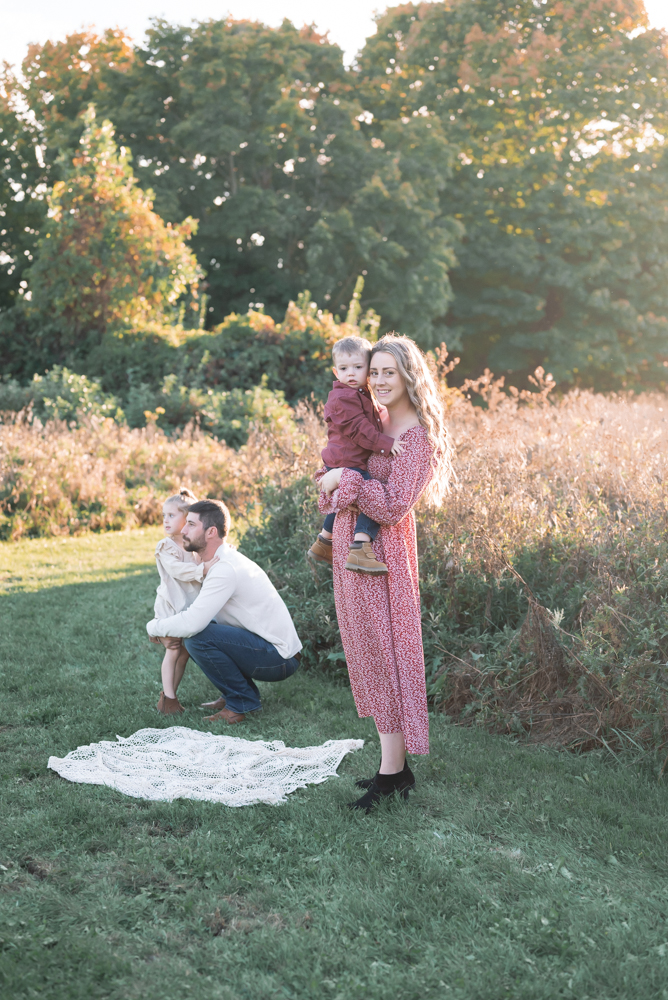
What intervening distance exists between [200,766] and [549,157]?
26056 millimetres

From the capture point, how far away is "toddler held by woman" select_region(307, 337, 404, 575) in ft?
12.0

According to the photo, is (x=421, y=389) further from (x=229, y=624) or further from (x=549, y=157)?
(x=549, y=157)

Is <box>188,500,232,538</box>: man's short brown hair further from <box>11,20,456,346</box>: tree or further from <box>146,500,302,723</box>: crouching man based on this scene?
<box>11,20,456,346</box>: tree

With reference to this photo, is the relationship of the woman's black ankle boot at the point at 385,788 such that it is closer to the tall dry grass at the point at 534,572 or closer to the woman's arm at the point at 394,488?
the tall dry grass at the point at 534,572

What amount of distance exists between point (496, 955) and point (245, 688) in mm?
2570

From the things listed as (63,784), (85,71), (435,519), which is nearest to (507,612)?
(435,519)

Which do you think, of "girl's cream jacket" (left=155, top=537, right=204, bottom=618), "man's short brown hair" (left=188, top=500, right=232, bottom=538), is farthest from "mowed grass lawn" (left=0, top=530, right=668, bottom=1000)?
"man's short brown hair" (left=188, top=500, right=232, bottom=538)

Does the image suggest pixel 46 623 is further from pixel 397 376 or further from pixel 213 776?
pixel 397 376

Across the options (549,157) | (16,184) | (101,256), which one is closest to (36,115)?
(16,184)

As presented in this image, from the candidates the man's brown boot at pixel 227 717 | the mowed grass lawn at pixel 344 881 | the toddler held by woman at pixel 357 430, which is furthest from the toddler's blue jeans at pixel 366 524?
the man's brown boot at pixel 227 717

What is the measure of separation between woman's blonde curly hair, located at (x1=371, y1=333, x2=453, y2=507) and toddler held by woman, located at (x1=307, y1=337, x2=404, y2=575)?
0.36 feet

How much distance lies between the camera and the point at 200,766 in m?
4.35

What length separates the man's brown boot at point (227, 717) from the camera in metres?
5.06

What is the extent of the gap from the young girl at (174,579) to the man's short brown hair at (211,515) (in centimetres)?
20
